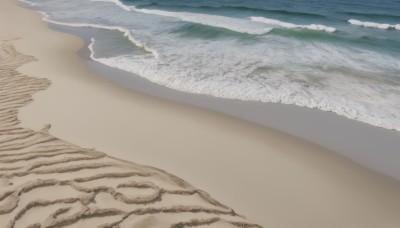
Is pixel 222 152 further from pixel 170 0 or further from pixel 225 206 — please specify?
pixel 170 0

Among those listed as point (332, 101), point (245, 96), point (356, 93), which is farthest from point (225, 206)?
point (356, 93)

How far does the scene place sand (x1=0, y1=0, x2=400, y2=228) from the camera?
4086 mm

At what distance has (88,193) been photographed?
423 cm

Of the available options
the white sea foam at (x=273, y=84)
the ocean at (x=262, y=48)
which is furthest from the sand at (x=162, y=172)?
the ocean at (x=262, y=48)

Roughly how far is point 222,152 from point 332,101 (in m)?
4.12

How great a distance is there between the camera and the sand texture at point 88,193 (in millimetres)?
3855

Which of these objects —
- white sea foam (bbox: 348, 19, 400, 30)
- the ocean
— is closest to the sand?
the ocean

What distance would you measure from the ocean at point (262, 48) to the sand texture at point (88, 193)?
Answer: 4620 mm

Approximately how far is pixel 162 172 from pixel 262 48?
34.1 ft

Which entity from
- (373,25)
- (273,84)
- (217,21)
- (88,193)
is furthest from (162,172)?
(373,25)

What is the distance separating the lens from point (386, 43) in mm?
16562

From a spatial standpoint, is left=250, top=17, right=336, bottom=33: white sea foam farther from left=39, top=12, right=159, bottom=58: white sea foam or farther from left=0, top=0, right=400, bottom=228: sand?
left=0, top=0, right=400, bottom=228: sand

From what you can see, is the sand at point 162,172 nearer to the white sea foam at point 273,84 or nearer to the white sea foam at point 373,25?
the white sea foam at point 273,84

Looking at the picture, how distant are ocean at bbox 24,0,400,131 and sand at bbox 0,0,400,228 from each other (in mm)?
2291
